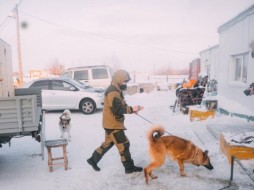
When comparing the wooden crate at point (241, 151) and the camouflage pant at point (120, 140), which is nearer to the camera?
the camouflage pant at point (120, 140)

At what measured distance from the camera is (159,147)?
14.2ft

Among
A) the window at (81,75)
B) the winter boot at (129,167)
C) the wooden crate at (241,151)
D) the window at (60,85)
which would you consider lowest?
the winter boot at (129,167)

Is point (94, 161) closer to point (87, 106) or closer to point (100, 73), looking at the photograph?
point (87, 106)

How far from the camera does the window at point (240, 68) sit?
358 inches

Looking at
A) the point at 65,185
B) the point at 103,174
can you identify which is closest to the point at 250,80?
the point at 103,174

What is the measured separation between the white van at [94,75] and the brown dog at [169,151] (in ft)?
30.9

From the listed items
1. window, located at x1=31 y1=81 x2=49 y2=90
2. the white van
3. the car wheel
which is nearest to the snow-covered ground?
the car wheel

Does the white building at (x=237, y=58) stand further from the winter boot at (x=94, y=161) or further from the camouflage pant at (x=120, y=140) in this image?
the winter boot at (x=94, y=161)

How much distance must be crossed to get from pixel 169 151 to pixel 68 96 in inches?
296

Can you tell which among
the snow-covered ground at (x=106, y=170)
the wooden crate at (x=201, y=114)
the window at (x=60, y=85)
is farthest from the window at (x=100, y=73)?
the snow-covered ground at (x=106, y=170)

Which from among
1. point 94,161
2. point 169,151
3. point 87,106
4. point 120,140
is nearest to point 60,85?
point 87,106

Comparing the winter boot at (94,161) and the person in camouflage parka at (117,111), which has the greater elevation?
the person in camouflage parka at (117,111)

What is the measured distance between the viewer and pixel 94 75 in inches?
545

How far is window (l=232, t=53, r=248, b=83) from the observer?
9.09 metres
